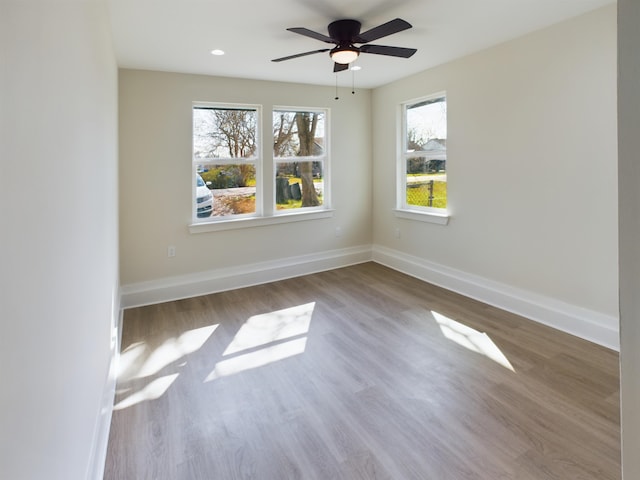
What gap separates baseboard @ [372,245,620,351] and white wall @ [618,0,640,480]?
236 centimetres

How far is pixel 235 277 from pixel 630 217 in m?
4.19

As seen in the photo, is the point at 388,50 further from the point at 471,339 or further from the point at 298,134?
the point at 471,339

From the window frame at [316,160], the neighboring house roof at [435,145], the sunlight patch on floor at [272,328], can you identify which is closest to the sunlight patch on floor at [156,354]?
the sunlight patch on floor at [272,328]

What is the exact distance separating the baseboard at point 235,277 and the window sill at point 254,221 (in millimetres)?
494

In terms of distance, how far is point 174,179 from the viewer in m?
4.11

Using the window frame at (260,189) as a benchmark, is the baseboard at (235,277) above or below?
below

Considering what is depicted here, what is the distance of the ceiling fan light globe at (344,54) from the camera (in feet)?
9.34

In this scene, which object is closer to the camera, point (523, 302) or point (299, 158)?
point (523, 302)

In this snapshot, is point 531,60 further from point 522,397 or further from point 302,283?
point 302,283

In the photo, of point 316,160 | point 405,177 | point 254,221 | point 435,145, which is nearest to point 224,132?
point 254,221

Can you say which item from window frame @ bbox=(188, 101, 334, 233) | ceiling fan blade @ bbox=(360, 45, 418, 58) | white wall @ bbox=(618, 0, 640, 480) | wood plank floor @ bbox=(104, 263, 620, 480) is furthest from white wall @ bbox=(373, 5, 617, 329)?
white wall @ bbox=(618, 0, 640, 480)

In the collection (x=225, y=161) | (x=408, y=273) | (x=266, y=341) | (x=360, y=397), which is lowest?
(x=360, y=397)

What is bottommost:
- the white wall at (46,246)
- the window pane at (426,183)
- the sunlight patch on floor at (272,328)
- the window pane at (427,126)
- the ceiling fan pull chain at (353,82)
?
the sunlight patch on floor at (272,328)

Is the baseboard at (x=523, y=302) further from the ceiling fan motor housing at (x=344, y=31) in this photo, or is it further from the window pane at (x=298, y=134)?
the ceiling fan motor housing at (x=344, y=31)
